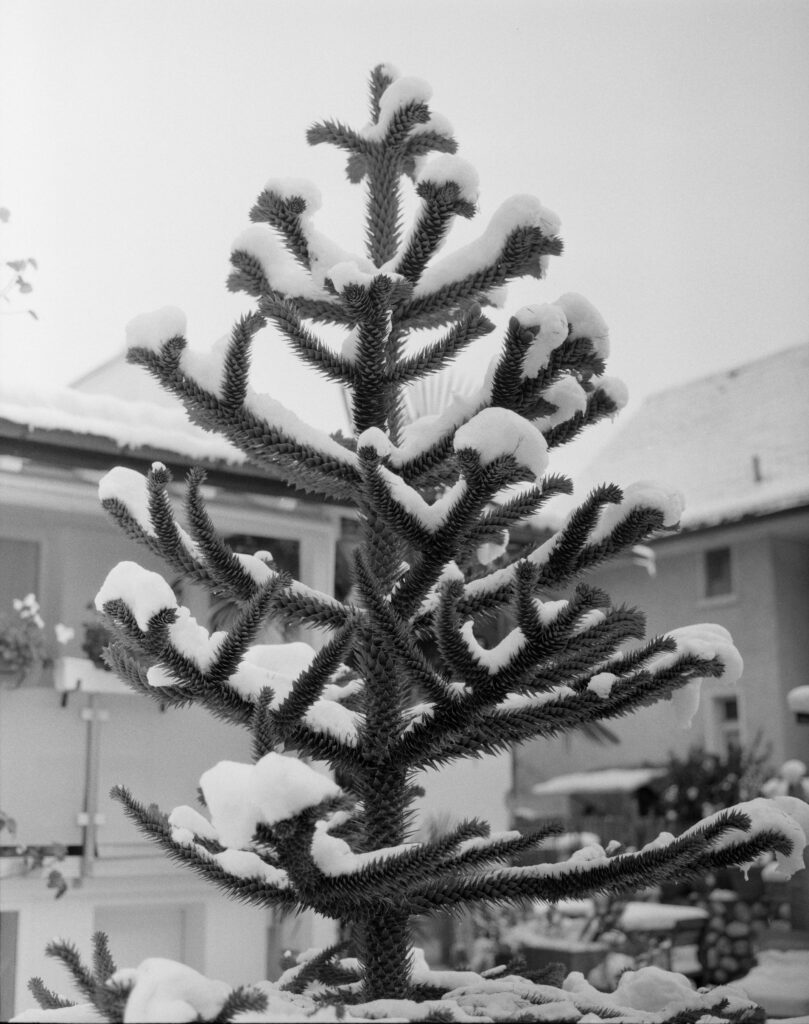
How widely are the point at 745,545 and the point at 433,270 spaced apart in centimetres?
1335

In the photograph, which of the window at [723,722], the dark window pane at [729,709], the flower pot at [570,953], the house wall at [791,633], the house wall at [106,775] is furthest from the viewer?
the dark window pane at [729,709]

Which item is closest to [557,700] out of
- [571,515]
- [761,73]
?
[571,515]

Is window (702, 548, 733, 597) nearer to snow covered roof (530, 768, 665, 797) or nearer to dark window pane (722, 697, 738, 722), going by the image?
dark window pane (722, 697, 738, 722)

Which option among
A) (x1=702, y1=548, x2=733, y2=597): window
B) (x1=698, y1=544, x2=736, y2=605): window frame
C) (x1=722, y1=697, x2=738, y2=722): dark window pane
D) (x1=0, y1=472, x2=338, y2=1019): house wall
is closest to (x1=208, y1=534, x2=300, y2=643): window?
(x1=0, y1=472, x2=338, y2=1019): house wall

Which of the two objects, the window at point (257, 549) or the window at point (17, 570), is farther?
the window at point (257, 549)

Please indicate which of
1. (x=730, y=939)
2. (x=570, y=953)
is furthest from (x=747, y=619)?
(x=570, y=953)

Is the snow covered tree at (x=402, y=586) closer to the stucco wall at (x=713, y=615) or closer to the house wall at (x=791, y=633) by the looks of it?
the stucco wall at (x=713, y=615)

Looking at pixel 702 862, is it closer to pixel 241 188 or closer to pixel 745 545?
pixel 241 188

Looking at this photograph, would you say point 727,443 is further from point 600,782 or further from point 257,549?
point 257,549

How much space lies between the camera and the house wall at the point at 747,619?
48.0 ft

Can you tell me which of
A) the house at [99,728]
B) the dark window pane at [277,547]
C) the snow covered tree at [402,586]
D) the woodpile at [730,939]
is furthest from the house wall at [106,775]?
the woodpile at [730,939]

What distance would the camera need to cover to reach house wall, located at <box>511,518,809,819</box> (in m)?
14.6

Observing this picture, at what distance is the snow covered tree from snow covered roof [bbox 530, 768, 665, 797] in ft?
44.1

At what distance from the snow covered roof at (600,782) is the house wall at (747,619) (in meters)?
0.29
